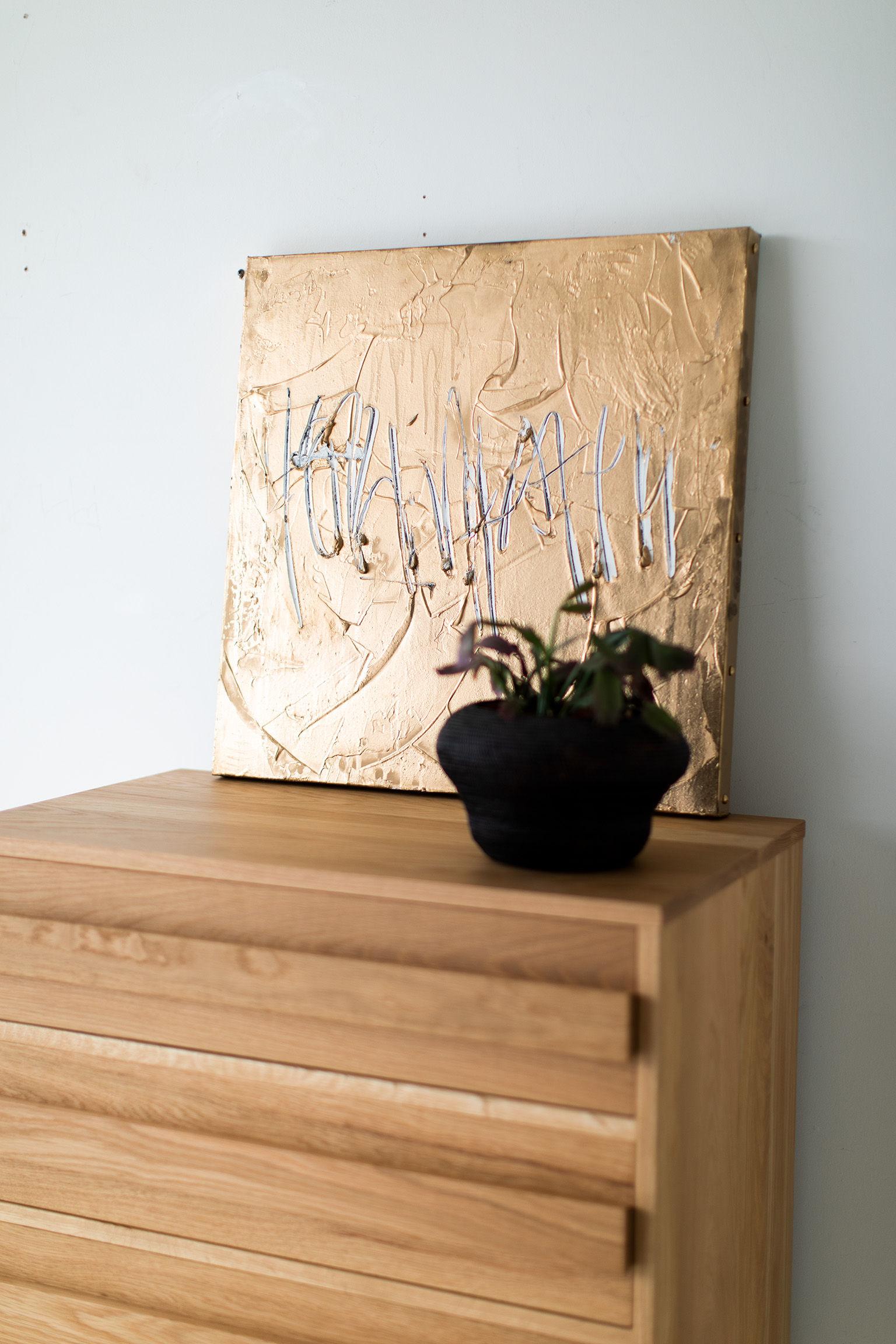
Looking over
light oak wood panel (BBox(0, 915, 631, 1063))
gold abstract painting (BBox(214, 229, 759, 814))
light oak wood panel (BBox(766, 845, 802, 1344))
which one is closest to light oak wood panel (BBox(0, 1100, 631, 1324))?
light oak wood panel (BBox(0, 915, 631, 1063))

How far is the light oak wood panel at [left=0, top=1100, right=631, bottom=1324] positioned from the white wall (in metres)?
0.49

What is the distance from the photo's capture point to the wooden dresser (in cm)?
93

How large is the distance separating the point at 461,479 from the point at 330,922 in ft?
1.94

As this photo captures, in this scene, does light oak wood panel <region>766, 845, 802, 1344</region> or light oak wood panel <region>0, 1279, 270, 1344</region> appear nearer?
light oak wood panel <region>0, 1279, 270, 1344</region>

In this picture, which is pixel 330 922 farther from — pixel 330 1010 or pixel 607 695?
pixel 607 695

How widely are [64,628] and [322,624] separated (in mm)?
464

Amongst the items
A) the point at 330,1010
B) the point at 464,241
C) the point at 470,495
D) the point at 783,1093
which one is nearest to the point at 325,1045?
the point at 330,1010

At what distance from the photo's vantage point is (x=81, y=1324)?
1.12 meters

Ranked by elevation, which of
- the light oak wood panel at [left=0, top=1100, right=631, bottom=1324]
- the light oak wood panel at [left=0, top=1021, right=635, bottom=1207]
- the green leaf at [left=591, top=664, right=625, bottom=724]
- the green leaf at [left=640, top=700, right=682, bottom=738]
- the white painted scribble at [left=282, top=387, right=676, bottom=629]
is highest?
the white painted scribble at [left=282, top=387, right=676, bottom=629]

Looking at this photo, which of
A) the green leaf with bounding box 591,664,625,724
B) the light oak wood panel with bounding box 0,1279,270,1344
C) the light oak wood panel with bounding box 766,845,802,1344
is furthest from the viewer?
the light oak wood panel with bounding box 766,845,802,1344

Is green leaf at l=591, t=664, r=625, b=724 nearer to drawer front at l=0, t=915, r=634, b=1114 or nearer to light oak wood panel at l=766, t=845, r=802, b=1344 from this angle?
drawer front at l=0, t=915, r=634, b=1114

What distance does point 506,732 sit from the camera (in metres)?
0.98

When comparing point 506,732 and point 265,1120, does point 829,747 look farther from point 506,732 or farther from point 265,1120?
point 265,1120

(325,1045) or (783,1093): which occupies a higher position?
(325,1045)
